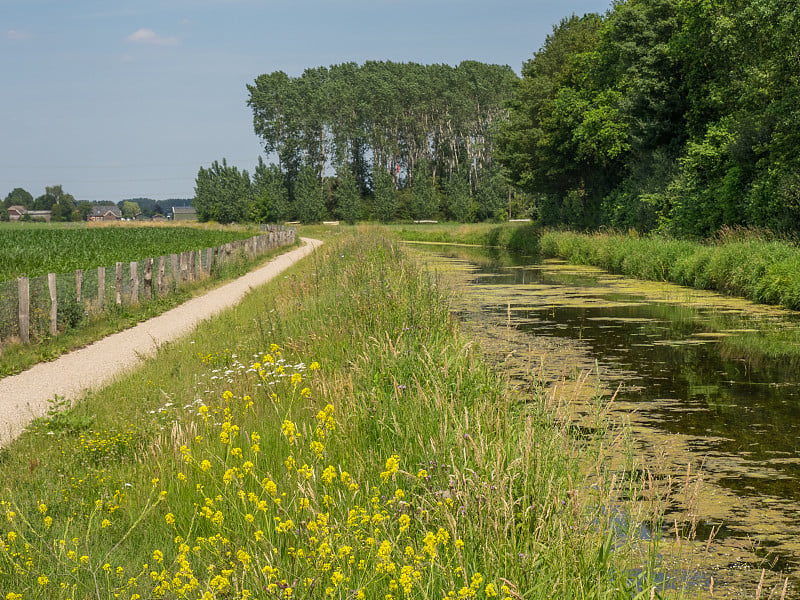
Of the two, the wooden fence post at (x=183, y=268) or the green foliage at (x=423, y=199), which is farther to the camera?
the green foliage at (x=423, y=199)

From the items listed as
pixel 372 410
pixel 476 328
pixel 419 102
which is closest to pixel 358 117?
pixel 419 102

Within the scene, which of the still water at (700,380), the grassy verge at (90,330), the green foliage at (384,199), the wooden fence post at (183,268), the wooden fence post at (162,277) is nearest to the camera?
the still water at (700,380)

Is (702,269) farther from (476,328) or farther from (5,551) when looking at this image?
(5,551)

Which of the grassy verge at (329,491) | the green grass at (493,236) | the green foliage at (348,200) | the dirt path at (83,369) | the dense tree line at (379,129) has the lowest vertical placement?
the dirt path at (83,369)

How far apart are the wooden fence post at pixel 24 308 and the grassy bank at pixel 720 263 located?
620 inches

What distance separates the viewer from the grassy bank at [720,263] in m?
19.7

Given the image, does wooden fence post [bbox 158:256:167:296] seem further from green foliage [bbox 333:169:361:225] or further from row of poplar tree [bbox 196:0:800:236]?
green foliage [bbox 333:169:361:225]

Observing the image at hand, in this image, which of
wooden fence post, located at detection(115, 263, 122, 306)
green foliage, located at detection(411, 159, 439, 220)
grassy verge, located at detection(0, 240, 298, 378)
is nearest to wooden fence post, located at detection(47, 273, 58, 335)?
grassy verge, located at detection(0, 240, 298, 378)

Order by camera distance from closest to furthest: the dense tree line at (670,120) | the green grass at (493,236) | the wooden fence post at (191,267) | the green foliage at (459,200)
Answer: the dense tree line at (670,120) → the wooden fence post at (191,267) → the green grass at (493,236) → the green foliage at (459,200)

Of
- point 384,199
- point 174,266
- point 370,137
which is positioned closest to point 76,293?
point 174,266

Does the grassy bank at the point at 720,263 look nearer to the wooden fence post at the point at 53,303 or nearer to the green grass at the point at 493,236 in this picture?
the green grass at the point at 493,236

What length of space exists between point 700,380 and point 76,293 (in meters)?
12.4

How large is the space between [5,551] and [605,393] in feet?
25.7

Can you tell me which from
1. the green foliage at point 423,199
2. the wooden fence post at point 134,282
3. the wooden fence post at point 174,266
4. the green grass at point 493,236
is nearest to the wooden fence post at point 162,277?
the wooden fence post at point 174,266
